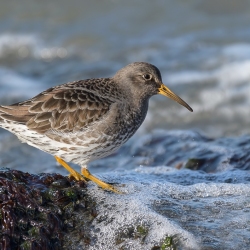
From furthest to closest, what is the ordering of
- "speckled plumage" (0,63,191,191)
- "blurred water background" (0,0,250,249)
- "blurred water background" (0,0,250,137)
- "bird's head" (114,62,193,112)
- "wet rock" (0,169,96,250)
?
"blurred water background" (0,0,250,137), "bird's head" (114,62,193,112), "speckled plumage" (0,63,191,191), "blurred water background" (0,0,250,249), "wet rock" (0,169,96,250)

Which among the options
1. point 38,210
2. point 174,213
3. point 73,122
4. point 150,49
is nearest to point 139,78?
point 73,122

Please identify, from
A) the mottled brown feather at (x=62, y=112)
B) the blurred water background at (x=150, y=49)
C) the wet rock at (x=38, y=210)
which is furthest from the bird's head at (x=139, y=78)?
the blurred water background at (x=150, y=49)

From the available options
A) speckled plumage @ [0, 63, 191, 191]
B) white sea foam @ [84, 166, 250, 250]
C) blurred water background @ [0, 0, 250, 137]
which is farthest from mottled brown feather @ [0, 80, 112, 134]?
blurred water background @ [0, 0, 250, 137]

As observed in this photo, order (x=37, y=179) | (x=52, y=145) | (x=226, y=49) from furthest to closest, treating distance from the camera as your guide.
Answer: (x=226, y=49) < (x=52, y=145) < (x=37, y=179)

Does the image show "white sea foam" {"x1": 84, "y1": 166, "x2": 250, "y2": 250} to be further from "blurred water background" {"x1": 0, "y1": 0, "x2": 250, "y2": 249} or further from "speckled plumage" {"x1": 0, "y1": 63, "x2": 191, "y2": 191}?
"speckled plumage" {"x1": 0, "y1": 63, "x2": 191, "y2": 191}

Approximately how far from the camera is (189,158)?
28.3 ft

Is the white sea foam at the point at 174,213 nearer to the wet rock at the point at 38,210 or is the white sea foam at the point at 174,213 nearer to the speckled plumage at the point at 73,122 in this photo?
the wet rock at the point at 38,210

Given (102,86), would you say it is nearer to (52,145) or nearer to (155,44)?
(52,145)

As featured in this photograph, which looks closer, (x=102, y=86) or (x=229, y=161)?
(x=102, y=86)

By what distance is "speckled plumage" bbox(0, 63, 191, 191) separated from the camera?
20.6 ft

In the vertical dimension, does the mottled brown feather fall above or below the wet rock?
above

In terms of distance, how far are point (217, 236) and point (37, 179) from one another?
1.89 m

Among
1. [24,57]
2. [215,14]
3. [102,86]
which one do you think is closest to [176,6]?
[215,14]

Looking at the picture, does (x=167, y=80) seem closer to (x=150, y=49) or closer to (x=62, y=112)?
(x=150, y=49)
